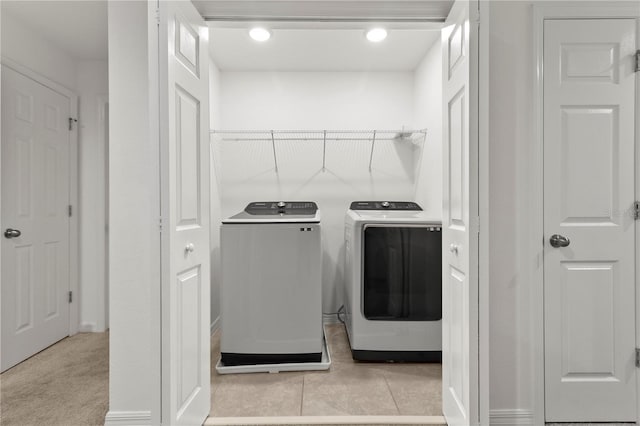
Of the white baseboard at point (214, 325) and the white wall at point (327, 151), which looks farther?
the white wall at point (327, 151)

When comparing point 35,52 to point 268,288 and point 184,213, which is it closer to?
point 184,213

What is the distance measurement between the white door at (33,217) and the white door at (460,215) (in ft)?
9.07

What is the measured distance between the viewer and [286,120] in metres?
3.25

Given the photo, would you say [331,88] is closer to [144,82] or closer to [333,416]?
[144,82]

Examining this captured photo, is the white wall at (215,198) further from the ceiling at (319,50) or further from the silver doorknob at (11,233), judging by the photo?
the silver doorknob at (11,233)

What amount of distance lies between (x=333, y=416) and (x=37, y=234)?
8.08 ft

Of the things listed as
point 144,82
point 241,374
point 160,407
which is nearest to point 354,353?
point 241,374

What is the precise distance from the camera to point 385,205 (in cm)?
297
